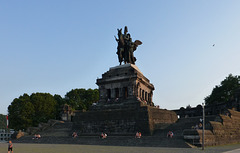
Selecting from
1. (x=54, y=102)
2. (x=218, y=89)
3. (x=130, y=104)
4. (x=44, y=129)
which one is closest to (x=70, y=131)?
(x=44, y=129)

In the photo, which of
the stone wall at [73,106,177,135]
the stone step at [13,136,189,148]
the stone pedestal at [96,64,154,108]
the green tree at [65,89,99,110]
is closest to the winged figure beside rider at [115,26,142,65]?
the stone pedestal at [96,64,154,108]

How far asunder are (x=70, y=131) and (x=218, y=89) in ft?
126

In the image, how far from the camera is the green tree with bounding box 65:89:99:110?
217ft

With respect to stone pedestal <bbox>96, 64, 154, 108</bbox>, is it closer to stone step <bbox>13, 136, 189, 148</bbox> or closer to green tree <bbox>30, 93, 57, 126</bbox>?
stone step <bbox>13, 136, 189, 148</bbox>

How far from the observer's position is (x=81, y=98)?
67812mm

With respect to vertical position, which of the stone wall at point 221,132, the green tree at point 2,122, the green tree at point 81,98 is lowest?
the green tree at point 2,122

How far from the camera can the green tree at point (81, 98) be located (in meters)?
66.1

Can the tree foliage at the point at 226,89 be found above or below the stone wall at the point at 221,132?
above

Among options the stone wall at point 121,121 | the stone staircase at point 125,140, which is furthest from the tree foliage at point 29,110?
the stone wall at point 121,121

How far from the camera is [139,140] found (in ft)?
84.4

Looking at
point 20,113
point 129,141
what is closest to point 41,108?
point 20,113

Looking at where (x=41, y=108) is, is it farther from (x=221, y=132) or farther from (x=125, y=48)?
(x=221, y=132)

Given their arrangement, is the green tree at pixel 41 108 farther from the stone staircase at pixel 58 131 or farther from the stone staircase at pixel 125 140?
the stone staircase at pixel 125 140

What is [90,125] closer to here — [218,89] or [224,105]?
[224,105]
